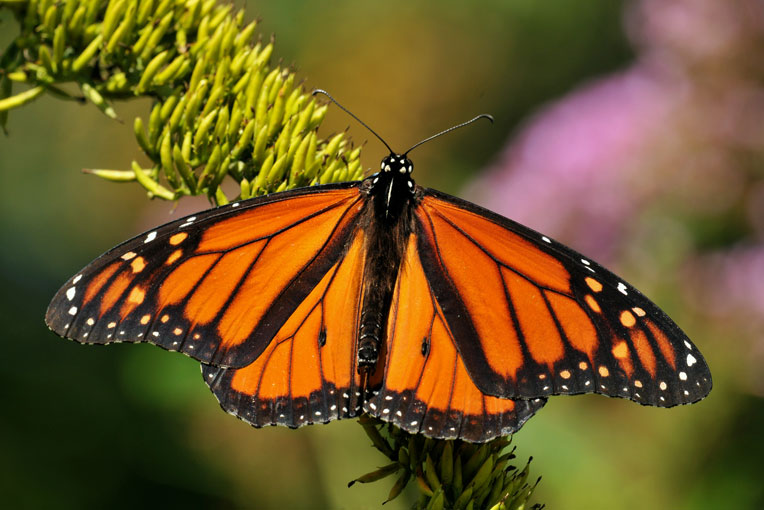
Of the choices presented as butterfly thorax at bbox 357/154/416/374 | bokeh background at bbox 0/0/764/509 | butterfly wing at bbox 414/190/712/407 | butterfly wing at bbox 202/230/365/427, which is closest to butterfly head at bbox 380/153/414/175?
butterfly thorax at bbox 357/154/416/374

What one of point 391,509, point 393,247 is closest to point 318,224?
point 393,247

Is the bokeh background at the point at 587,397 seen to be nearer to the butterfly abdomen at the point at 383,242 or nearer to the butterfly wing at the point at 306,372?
the butterfly abdomen at the point at 383,242

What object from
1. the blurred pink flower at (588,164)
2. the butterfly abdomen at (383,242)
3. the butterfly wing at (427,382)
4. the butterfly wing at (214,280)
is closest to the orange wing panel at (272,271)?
the butterfly wing at (214,280)

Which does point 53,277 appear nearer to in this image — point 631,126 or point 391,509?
point 391,509

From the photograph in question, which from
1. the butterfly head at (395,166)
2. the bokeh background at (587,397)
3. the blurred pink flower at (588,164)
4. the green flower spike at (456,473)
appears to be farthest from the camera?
the blurred pink flower at (588,164)

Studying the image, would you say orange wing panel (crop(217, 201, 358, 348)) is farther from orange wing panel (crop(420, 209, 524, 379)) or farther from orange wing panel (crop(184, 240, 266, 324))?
orange wing panel (crop(420, 209, 524, 379))

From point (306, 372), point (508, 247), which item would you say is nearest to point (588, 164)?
point (508, 247)
